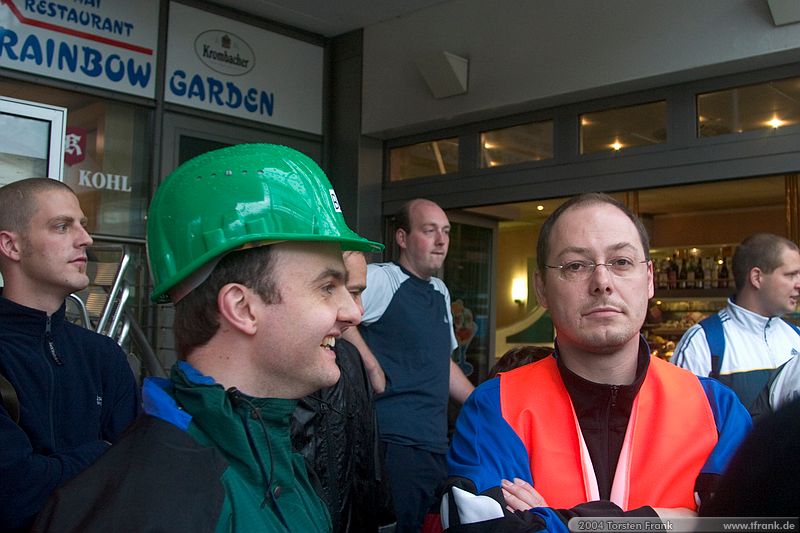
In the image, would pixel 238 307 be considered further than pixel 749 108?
No

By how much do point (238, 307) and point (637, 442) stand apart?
860 millimetres

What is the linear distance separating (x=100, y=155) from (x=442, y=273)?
110 inches

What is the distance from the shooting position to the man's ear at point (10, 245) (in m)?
2.57

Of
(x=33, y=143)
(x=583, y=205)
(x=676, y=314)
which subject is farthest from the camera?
(x=676, y=314)

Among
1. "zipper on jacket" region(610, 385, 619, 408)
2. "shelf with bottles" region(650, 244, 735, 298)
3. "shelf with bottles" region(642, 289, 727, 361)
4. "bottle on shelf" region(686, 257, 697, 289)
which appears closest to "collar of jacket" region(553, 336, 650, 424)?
"zipper on jacket" region(610, 385, 619, 408)

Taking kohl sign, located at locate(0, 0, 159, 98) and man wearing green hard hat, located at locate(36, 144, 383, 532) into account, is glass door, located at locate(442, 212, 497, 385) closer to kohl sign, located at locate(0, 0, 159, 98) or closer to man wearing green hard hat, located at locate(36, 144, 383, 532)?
kohl sign, located at locate(0, 0, 159, 98)

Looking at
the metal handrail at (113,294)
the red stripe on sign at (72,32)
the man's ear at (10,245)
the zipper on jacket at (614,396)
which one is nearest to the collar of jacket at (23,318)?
the man's ear at (10,245)

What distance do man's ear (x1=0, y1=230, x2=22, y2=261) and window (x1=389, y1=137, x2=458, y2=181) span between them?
12.7 ft

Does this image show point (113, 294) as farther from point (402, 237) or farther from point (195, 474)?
point (195, 474)

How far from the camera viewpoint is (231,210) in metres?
1.22

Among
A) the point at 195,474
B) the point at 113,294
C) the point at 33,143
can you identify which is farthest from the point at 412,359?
the point at 195,474

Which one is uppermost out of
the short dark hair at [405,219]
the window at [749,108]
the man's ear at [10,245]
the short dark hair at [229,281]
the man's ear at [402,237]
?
the window at [749,108]

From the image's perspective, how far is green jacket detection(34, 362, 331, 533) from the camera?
0.95 metres

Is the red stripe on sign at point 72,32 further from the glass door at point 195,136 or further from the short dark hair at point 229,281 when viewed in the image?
the short dark hair at point 229,281
